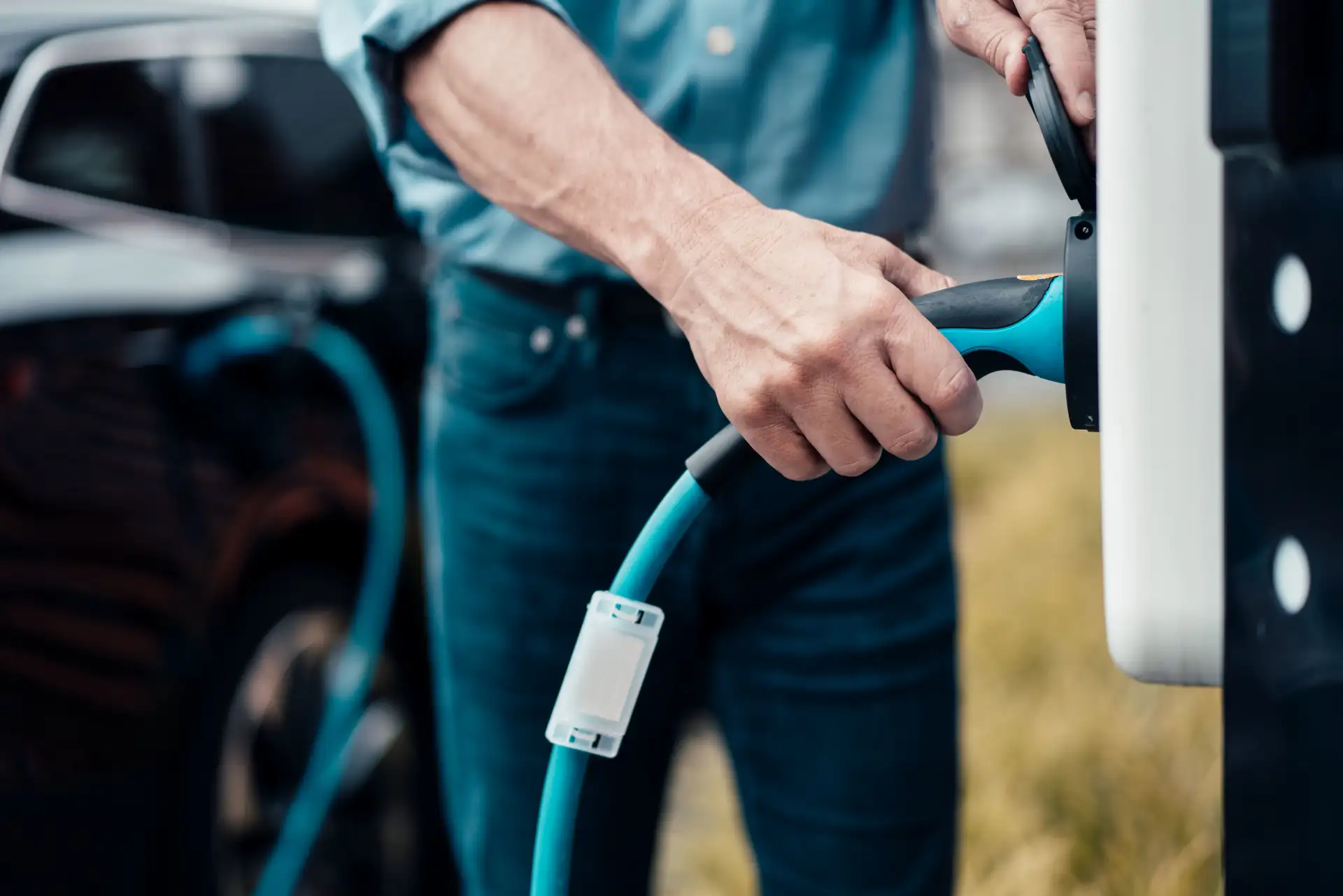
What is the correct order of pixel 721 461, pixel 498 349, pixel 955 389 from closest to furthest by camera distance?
pixel 955 389
pixel 721 461
pixel 498 349

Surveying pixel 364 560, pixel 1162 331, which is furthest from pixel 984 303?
pixel 364 560

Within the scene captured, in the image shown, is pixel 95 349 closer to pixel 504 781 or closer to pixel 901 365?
pixel 504 781

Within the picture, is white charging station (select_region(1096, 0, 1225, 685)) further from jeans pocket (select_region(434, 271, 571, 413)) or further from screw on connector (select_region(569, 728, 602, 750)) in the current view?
jeans pocket (select_region(434, 271, 571, 413))

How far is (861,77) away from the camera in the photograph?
1.21 meters

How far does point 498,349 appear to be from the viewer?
127 cm

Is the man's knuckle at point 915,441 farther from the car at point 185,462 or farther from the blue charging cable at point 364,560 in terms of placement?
the blue charging cable at point 364,560

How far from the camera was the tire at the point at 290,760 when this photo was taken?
2.12m

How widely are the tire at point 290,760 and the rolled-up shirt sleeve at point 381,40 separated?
1.30m

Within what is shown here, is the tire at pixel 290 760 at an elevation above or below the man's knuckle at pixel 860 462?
below

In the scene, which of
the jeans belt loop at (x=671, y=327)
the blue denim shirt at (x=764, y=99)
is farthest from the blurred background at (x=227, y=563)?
the jeans belt loop at (x=671, y=327)

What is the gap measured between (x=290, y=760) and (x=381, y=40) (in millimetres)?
1661

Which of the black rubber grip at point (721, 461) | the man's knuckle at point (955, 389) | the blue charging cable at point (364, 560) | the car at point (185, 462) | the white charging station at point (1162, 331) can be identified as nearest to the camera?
Answer: the white charging station at point (1162, 331)

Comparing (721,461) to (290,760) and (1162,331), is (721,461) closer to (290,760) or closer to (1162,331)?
(1162,331)

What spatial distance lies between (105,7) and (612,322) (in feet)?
4.75
